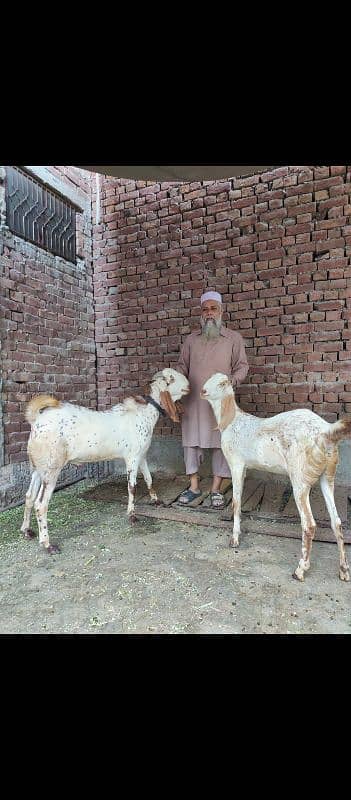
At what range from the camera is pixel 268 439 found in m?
2.79

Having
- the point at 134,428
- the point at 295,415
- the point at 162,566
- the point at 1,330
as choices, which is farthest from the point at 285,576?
the point at 1,330

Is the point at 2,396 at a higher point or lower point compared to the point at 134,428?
higher

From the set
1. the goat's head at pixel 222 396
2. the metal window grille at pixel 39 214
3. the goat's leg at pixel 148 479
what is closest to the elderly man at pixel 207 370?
the goat's leg at pixel 148 479

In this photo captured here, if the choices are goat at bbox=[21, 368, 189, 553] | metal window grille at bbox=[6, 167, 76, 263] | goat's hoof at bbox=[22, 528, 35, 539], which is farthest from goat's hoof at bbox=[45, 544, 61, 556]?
metal window grille at bbox=[6, 167, 76, 263]

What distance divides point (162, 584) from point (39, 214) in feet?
13.6

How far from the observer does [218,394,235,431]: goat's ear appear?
3.16m

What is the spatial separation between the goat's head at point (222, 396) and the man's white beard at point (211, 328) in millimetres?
912

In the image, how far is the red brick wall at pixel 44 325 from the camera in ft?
13.2

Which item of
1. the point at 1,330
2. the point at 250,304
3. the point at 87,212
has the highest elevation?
the point at 87,212

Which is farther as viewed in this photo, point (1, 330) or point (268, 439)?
point (1, 330)

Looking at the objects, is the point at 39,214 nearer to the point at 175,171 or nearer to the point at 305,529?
the point at 175,171

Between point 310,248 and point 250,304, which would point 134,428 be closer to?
point 250,304

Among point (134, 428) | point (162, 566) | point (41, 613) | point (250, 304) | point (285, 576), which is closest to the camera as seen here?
point (41, 613)

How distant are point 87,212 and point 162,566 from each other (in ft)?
15.4
